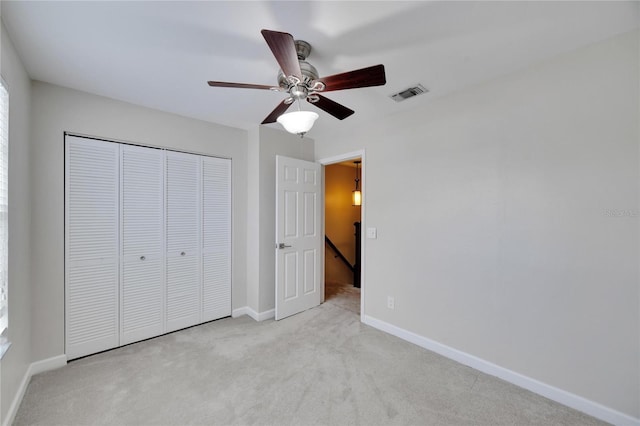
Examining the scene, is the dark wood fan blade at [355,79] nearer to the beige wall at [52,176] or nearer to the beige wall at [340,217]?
the beige wall at [52,176]

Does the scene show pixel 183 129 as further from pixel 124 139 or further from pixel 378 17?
pixel 378 17

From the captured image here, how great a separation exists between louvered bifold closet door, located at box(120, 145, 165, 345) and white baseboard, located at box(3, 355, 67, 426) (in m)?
0.44

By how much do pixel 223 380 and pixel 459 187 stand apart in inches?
99.9

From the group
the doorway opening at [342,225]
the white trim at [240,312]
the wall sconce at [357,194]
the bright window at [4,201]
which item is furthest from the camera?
the wall sconce at [357,194]

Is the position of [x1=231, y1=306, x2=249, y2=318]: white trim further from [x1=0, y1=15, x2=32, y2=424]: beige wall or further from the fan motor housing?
the fan motor housing

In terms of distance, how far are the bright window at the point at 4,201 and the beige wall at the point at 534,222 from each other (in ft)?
9.78

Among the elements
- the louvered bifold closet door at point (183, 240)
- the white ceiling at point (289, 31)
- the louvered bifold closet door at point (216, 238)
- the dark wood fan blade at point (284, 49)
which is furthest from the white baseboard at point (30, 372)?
the dark wood fan blade at point (284, 49)

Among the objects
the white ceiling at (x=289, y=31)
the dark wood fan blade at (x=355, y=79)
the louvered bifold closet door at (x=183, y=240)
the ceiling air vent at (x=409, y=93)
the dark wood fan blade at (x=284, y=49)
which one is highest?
the white ceiling at (x=289, y=31)

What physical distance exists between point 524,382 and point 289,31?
2943mm

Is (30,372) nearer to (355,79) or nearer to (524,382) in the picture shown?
(355,79)

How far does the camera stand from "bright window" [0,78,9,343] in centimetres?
155

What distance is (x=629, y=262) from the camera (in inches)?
62.8

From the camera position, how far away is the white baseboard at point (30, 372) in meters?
1.65

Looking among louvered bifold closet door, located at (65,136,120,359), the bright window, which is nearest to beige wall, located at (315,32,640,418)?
louvered bifold closet door, located at (65,136,120,359)
